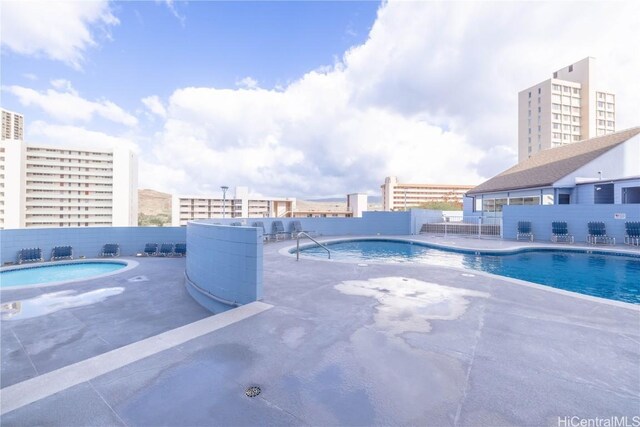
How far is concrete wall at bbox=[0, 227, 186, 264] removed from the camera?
1021cm

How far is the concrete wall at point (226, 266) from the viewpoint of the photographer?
14.9 feet

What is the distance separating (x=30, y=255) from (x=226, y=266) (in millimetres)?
10902

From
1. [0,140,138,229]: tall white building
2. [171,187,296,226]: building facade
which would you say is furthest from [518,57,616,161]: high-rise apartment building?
[0,140,138,229]: tall white building

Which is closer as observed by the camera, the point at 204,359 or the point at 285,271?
the point at 204,359

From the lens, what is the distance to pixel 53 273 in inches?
381

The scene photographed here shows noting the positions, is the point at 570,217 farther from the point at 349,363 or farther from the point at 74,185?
the point at 74,185

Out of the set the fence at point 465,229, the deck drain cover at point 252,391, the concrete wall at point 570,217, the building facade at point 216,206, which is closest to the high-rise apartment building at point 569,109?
the fence at point 465,229

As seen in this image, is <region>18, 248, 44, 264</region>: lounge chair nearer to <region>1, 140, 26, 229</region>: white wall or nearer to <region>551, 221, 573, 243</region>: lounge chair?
<region>551, 221, 573, 243</region>: lounge chair

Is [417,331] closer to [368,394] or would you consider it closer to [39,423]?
[368,394]

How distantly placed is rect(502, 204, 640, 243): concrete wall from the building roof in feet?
10.6

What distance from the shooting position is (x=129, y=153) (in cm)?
6228

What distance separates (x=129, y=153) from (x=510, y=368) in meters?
77.1

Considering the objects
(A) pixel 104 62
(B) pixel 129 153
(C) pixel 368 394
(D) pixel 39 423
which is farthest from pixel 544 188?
(B) pixel 129 153

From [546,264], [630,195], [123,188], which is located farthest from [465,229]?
[123,188]
